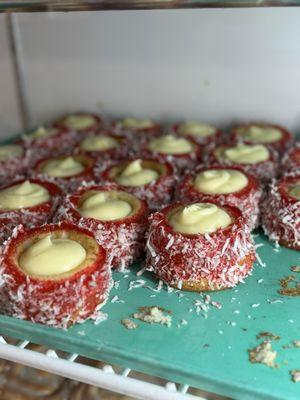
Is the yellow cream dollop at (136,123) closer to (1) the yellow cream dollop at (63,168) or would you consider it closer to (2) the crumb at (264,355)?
(1) the yellow cream dollop at (63,168)

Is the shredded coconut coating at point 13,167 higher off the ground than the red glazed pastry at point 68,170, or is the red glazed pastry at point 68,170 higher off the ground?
the red glazed pastry at point 68,170

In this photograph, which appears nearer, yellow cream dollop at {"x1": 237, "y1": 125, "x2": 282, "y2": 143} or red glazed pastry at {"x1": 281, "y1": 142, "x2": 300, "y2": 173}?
red glazed pastry at {"x1": 281, "y1": 142, "x2": 300, "y2": 173}

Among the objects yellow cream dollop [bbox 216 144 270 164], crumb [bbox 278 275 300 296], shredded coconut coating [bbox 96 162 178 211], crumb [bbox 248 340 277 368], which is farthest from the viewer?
yellow cream dollop [bbox 216 144 270 164]

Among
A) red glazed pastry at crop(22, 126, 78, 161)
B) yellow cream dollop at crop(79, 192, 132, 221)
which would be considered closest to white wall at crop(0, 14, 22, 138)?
red glazed pastry at crop(22, 126, 78, 161)

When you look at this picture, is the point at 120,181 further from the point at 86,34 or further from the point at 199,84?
the point at 86,34

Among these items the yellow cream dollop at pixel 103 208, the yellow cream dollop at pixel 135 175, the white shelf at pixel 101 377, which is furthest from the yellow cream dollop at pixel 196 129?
the white shelf at pixel 101 377

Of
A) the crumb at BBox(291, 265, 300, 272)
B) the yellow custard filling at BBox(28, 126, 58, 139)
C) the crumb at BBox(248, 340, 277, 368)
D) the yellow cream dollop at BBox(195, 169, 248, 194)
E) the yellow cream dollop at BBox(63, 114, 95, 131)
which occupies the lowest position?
the crumb at BBox(291, 265, 300, 272)

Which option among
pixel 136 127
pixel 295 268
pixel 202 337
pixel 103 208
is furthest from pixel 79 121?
pixel 202 337

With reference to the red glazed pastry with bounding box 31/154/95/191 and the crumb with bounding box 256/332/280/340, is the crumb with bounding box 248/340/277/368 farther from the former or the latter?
the red glazed pastry with bounding box 31/154/95/191
